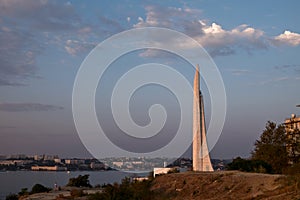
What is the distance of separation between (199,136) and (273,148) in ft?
24.8

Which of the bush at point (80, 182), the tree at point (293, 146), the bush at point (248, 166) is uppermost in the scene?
the tree at point (293, 146)

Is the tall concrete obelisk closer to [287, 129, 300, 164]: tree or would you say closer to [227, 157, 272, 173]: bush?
[287, 129, 300, 164]: tree

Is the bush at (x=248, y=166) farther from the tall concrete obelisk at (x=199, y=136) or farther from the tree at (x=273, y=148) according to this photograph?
the tall concrete obelisk at (x=199, y=136)

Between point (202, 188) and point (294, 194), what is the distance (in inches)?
290

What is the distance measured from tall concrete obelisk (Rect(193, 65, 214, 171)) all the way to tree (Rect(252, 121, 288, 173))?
482 cm

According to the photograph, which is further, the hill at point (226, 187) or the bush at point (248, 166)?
the bush at point (248, 166)

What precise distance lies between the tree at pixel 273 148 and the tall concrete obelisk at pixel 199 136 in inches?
190

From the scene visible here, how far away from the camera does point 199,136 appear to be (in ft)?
144

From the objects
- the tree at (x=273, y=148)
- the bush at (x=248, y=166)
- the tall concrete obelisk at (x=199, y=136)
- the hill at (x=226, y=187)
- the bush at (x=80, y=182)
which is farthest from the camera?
the bush at (x=80, y=182)

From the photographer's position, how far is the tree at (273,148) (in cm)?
3925

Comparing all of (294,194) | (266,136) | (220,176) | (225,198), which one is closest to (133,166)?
(266,136)

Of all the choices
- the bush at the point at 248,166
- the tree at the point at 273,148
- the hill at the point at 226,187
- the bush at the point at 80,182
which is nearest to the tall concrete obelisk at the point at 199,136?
the tree at the point at 273,148

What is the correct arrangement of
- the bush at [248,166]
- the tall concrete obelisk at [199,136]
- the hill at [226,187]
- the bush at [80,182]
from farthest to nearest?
the bush at [80,182]
the tall concrete obelisk at [199,136]
the bush at [248,166]
the hill at [226,187]

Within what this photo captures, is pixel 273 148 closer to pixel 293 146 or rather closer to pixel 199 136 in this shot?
pixel 293 146
